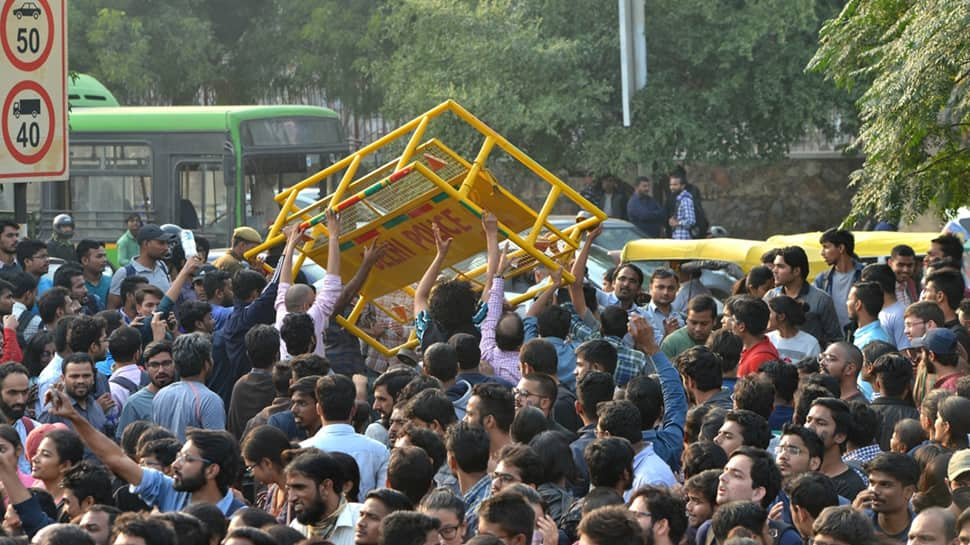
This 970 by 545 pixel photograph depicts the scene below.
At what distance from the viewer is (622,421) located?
698cm

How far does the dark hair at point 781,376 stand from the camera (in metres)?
8.16

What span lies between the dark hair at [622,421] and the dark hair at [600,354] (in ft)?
4.36

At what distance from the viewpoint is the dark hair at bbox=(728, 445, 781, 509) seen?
6.39m

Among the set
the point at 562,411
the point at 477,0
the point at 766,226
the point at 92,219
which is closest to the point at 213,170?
the point at 92,219

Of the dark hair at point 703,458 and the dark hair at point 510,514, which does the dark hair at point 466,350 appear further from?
the dark hair at point 510,514

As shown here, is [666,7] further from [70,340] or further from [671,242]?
[70,340]

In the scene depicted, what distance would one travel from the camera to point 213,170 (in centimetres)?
2059

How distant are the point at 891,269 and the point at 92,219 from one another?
1248cm

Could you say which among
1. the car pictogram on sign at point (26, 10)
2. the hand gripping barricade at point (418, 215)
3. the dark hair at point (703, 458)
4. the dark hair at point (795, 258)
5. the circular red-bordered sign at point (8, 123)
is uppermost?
the car pictogram on sign at point (26, 10)

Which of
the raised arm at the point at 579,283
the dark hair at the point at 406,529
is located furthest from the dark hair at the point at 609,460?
the raised arm at the point at 579,283

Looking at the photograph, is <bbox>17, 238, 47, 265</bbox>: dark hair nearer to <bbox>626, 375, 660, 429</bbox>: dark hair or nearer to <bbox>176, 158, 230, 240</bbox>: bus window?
<bbox>626, 375, 660, 429</bbox>: dark hair

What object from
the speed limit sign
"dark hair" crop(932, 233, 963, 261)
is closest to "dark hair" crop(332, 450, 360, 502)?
the speed limit sign

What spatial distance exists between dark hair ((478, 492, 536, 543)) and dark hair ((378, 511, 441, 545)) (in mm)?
265

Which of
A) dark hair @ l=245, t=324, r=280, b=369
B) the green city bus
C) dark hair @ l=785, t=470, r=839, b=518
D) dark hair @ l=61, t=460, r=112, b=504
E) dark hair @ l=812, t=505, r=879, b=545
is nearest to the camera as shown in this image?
dark hair @ l=812, t=505, r=879, b=545
